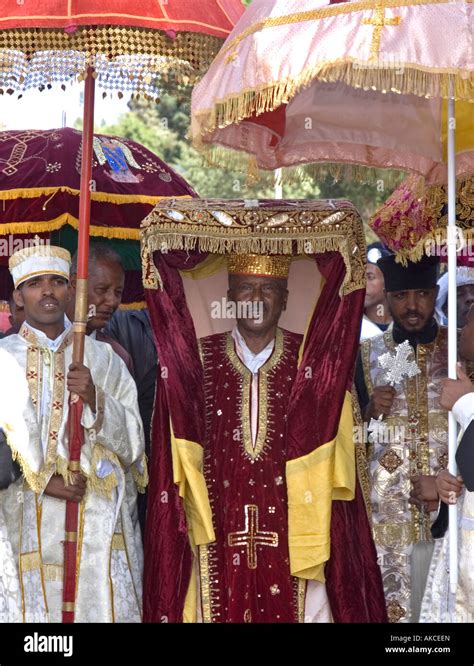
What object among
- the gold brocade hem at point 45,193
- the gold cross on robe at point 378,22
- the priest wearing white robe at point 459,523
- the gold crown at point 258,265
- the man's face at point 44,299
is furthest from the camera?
the gold brocade hem at point 45,193

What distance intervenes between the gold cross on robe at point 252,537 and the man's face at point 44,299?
4.66ft

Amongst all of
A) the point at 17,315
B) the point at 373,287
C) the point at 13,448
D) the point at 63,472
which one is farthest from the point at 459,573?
the point at 373,287

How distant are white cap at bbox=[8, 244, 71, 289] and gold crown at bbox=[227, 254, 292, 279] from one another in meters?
0.91

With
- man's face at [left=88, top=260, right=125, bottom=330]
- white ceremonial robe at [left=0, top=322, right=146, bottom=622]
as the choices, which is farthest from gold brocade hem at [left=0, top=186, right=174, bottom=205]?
white ceremonial robe at [left=0, top=322, right=146, bottom=622]

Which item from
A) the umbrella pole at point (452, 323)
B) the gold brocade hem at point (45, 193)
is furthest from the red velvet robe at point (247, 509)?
the gold brocade hem at point (45, 193)

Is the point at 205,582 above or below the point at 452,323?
below

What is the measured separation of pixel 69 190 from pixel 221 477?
1947mm

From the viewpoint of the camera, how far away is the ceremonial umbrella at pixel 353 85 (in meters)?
5.74

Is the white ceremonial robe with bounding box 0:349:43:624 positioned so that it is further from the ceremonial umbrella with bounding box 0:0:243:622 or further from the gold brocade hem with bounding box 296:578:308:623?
the gold brocade hem with bounding box 296:578:308:623

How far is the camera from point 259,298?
24.2ft

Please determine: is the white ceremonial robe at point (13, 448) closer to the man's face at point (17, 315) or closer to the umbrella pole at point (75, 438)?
the umbrella pole at point (75, 438)

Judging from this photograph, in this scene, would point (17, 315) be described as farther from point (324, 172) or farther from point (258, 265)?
point (324, 172)

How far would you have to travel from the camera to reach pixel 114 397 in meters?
7.36
